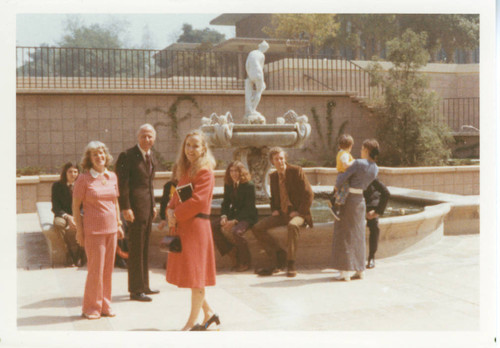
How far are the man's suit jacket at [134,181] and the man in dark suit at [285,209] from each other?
1.78 m

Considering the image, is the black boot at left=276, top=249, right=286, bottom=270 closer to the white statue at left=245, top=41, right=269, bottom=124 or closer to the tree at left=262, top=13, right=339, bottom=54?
the white statue at left=245, top=41, right=269, bottom=124

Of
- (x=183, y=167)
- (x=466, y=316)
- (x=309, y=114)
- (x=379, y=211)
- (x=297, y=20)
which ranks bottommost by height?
Result: (x=466, y=316)

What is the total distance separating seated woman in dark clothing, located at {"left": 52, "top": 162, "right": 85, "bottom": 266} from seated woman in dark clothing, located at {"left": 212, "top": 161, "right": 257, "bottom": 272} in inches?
76.2

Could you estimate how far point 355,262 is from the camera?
7.70 meters

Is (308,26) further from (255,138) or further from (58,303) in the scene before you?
(58,303)

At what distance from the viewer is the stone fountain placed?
36.5 feet

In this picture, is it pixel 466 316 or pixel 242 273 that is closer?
pixel 466 316

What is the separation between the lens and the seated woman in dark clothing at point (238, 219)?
8133 millimetres

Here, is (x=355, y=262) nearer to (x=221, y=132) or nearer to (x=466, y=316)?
(x=466, y=316)

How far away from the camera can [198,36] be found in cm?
3772

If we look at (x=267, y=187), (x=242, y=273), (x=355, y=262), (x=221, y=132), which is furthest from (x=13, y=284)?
(x=267, y=187)

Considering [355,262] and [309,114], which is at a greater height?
[309,114]

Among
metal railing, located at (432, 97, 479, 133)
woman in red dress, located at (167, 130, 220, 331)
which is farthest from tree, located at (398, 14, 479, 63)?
woman in red dress, located at (167, 130, 220, 331)

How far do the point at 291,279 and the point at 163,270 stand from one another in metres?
1.73
